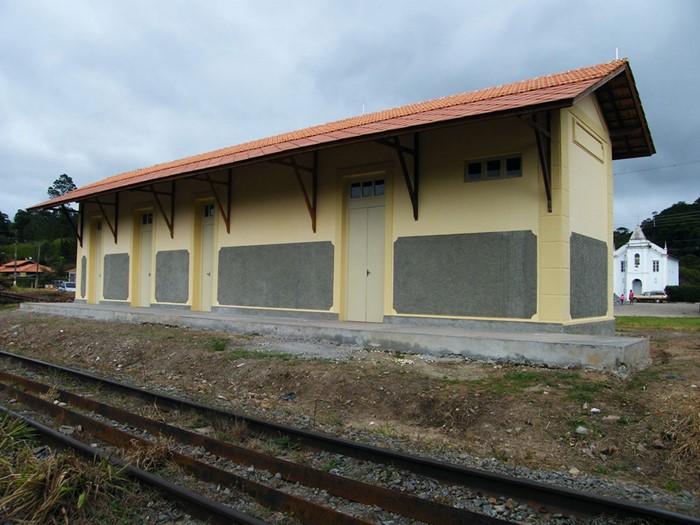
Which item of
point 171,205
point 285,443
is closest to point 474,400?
point 285,443

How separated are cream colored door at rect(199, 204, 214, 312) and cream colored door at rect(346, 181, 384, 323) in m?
5.71

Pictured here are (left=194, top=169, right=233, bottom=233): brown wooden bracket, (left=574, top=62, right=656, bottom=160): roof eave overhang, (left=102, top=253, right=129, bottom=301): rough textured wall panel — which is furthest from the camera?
(left=102, top=253, right=129, bottom=301): rough textured wall panel

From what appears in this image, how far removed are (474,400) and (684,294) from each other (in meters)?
59.4

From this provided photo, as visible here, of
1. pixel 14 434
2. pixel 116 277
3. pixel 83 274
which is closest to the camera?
pixel 14 434

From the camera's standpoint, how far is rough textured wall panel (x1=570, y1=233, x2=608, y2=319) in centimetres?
1025

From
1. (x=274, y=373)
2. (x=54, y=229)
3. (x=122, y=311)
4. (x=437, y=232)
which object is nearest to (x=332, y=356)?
(x=274, y=373)

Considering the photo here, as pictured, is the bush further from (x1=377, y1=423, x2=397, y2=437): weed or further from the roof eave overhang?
(x1=377, y1=423, x2=397, y2=437): weed

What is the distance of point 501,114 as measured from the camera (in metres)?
8.55

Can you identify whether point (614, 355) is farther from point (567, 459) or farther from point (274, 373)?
point (274, 373)

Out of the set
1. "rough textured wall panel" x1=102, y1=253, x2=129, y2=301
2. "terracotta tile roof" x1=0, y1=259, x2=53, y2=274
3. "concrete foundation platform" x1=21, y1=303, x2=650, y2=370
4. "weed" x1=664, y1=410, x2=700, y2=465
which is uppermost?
"terracotta tile roof" x1=0, y1=259, x2=53, y2=274

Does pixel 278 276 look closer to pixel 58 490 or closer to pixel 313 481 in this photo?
pixel 313 481

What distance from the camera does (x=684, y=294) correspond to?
55.7 meters

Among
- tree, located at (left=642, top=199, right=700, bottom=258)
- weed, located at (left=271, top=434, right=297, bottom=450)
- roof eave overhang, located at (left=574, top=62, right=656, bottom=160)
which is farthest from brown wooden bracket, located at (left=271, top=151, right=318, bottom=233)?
tree, located at (left=642, top=199, right=700, bottom=258)

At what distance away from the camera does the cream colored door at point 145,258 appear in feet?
63.1
